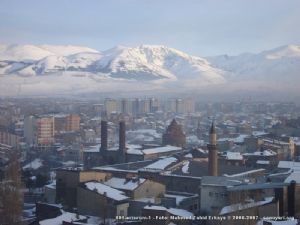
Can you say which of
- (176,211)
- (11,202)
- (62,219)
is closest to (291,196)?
(176,211)

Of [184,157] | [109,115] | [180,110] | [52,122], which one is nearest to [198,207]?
[184,157]

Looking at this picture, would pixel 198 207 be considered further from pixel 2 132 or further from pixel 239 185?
pixel 2 132

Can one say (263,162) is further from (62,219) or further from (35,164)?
(62,219)

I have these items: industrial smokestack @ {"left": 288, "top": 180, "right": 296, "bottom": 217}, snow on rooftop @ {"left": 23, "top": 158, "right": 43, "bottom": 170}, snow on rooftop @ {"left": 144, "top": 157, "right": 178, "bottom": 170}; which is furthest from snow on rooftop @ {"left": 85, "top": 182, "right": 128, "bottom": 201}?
snow on rooftop @ {"left": 23, "top": 158, "right": 43, "bottom": 170}

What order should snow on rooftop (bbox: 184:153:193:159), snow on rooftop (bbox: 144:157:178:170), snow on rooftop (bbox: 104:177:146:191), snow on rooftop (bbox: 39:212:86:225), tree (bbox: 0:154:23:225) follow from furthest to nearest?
snow on rooftop (bbox: 184:153:193:159) → snow on rooftop (bbox: 144:157:178:170) → snow on rooftop (bbox: 104:177:146:191) → tree (bbox: 0:154:23:225) → snow on rooftop (bbox: 39:212:86:225)

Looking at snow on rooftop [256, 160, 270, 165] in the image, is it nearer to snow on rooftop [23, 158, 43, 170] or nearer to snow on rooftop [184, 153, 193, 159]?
snow on rooftop [184, 153, 193, 159]

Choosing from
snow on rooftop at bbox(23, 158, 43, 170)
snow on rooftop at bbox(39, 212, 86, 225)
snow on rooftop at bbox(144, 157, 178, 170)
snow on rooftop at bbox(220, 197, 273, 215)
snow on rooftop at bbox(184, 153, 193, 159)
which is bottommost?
snow on rooftop at bbox(23, 158, 43, 170)

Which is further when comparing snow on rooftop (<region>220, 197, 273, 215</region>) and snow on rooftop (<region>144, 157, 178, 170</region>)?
snow on rooftop (<region>144, 157, 178, 170</region>)
